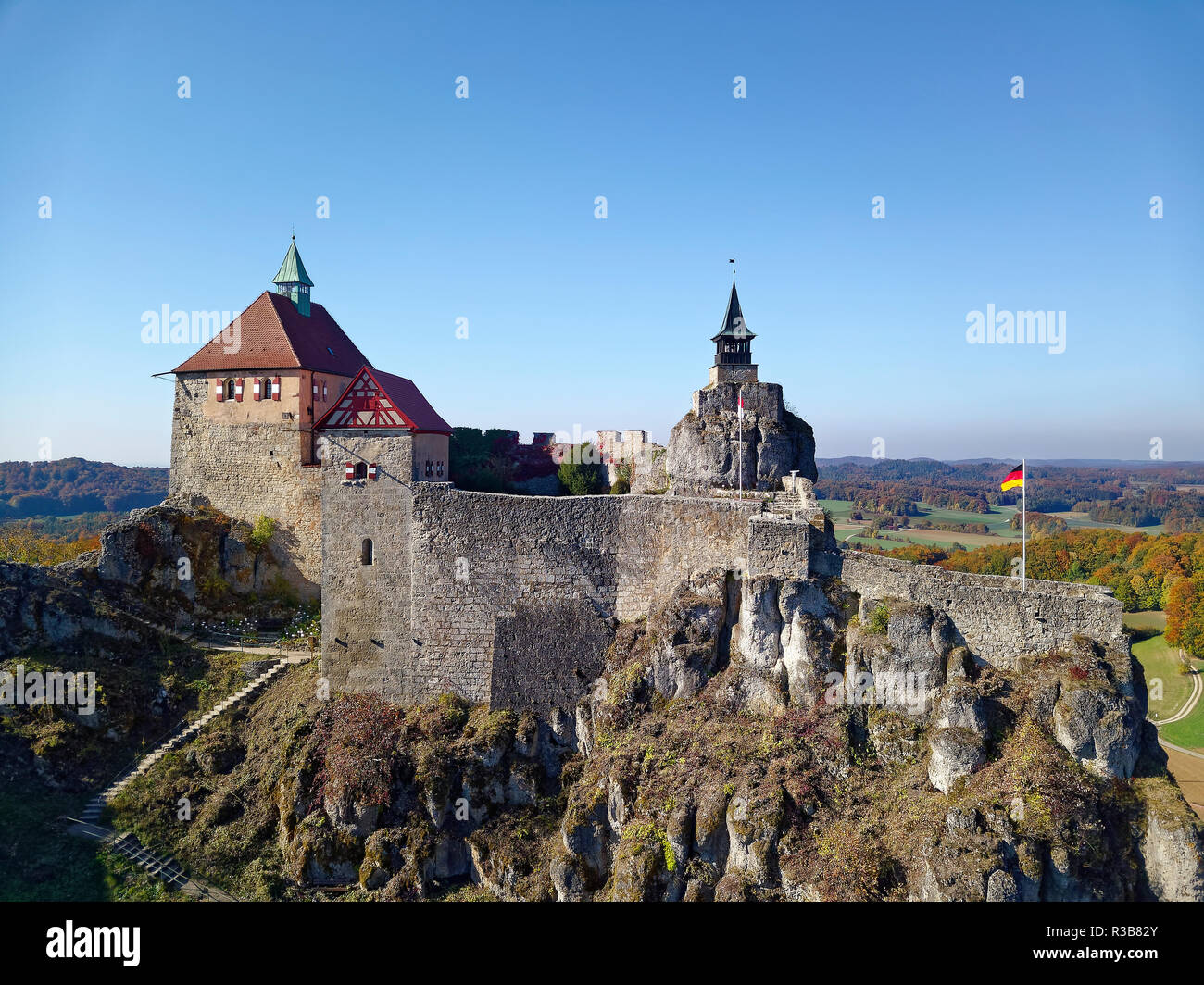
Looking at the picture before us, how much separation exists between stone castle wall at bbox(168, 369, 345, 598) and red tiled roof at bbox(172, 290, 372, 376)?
1.69 ft

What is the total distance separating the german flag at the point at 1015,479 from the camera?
1809 centimetres

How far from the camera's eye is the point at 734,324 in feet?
96.1

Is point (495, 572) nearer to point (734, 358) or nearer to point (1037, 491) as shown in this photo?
point (734, 358)

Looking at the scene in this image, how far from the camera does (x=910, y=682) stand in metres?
17.2

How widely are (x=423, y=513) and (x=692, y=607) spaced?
8.80 metres

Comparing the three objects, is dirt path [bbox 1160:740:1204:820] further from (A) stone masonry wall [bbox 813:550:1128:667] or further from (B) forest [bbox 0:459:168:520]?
(B) forest [bbox 0:459:168:520]

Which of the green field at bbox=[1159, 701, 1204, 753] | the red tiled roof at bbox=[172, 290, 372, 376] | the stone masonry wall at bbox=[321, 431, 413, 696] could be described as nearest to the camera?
the stone masonry wall at bbox=[321, 431, 413, 696]

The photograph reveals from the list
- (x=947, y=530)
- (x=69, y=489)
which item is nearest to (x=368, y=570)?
(x=69, y=489)

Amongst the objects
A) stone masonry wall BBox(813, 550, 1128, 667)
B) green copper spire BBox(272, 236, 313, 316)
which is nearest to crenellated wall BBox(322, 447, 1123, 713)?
stone masonry wall BBox(813, 550, 1128, 667)

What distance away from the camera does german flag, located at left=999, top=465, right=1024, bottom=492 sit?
18094mm

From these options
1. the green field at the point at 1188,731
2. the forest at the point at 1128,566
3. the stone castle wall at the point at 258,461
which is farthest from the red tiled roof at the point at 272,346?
the green field at the point at 1188,731

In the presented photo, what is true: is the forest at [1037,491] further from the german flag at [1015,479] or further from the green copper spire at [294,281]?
the green copper spire at [294,281]

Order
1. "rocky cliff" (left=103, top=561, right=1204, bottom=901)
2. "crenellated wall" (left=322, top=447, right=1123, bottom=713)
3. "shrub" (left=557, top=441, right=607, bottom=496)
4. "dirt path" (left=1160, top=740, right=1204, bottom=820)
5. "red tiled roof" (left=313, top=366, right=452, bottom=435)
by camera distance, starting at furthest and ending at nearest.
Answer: "shrub" (left=557, top=441, right=607, bottom=496) → "dirt path" (left=1160, top=740, right=1204, bottom=820) → "red tiled roof" (left=313, top=366, right=452, bottom=435) → "crenellated wall" (left=322, top=447, right=1123, bottom=713) → "rocky cliff" (left=103, top=561, right=1204, bottom=901)

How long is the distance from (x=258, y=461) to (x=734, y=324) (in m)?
19.5
